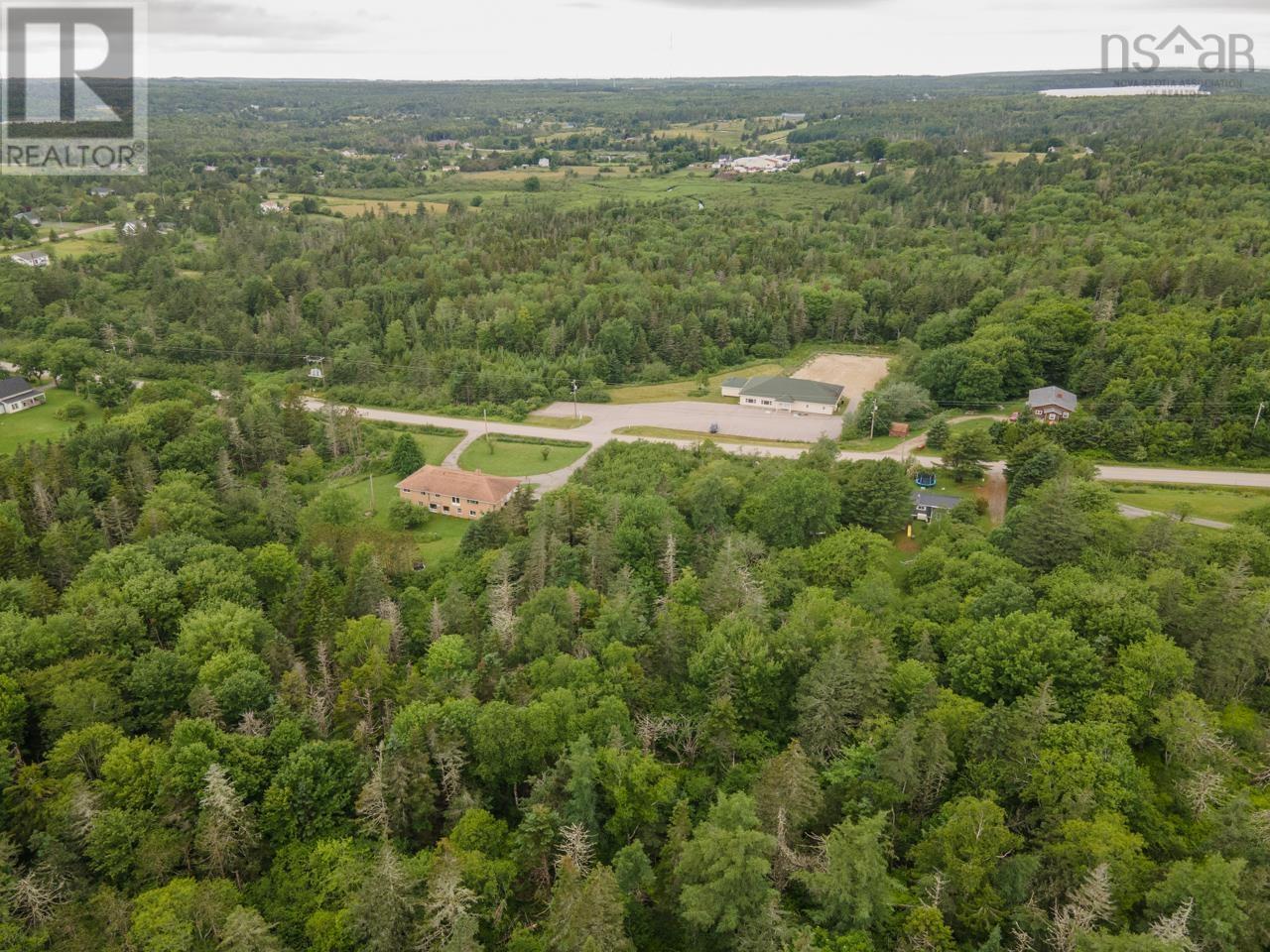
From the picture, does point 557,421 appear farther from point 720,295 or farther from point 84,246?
point 84,246

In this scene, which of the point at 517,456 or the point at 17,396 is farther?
the point at 17,396

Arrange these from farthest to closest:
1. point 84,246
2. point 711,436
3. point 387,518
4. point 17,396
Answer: point 84,246 < point 17,396 < point 711,436 < point 387,518

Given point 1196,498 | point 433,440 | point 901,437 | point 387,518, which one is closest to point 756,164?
point 901,437

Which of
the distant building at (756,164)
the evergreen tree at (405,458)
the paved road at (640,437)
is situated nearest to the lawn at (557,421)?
the paved road at (640,437)

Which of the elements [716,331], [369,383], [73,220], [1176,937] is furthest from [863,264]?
[73,220]

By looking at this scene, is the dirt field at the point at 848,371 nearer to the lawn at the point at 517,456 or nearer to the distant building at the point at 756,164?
the lawn at the point at 517,456

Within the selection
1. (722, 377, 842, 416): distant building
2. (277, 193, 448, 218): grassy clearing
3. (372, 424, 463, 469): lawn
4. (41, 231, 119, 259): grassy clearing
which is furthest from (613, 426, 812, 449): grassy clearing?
(277, 193, 448, 218): grassy clearing
